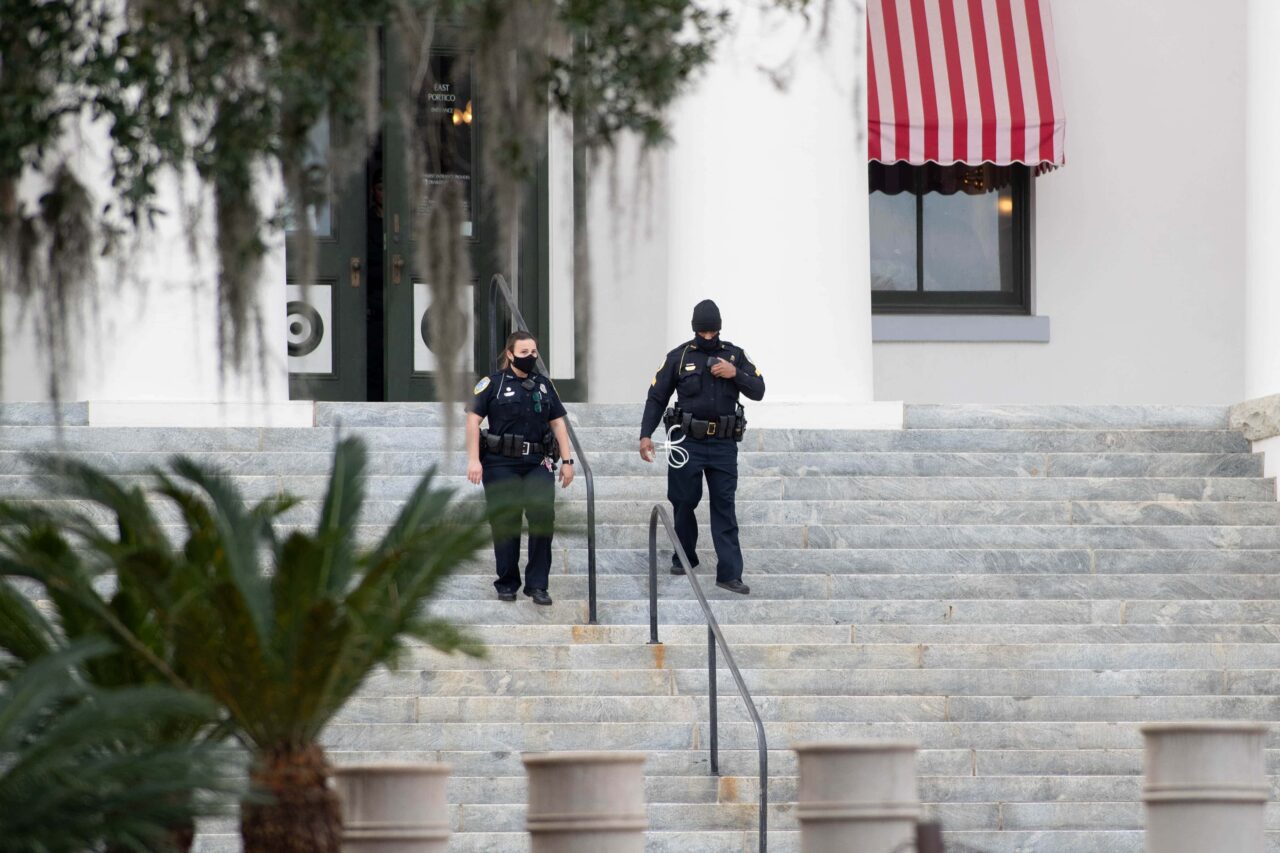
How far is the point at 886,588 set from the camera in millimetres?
13242

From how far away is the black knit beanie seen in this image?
13383 mm

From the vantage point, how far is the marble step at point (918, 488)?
14156 mm

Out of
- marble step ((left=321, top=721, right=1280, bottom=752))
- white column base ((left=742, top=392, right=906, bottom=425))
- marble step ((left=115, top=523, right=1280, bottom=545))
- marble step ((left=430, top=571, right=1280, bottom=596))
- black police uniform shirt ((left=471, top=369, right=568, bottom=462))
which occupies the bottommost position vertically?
marble step ((left=321, top=721, right=1280, bottom=752))

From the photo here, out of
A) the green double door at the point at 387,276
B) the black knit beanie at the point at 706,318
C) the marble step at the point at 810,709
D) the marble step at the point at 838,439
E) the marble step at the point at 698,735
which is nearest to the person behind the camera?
the marble step at the point at 698,735

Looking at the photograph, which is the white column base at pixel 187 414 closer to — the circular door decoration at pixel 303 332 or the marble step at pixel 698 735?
the circular door decoration at pixel 303 332

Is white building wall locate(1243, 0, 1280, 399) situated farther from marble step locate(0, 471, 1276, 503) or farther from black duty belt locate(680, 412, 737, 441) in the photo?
black duty belt locate(680, 412, 737, 441)

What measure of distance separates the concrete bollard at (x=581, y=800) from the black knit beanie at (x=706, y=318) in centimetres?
532

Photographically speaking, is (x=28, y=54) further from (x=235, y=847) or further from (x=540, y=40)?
(x=235, y=847)

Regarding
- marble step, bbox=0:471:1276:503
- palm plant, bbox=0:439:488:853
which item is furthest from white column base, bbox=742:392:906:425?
palm plant, bbox=0:439:488:853

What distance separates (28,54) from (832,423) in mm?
8634

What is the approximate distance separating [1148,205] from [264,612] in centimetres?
1322

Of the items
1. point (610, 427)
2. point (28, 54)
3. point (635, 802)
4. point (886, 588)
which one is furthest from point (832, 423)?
point (28, 54)

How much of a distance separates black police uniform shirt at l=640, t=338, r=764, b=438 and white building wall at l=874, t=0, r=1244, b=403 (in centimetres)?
659

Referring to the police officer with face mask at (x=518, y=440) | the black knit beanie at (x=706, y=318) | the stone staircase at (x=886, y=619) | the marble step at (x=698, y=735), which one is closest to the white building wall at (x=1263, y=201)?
the stone staircase at (x=886, y=619)
